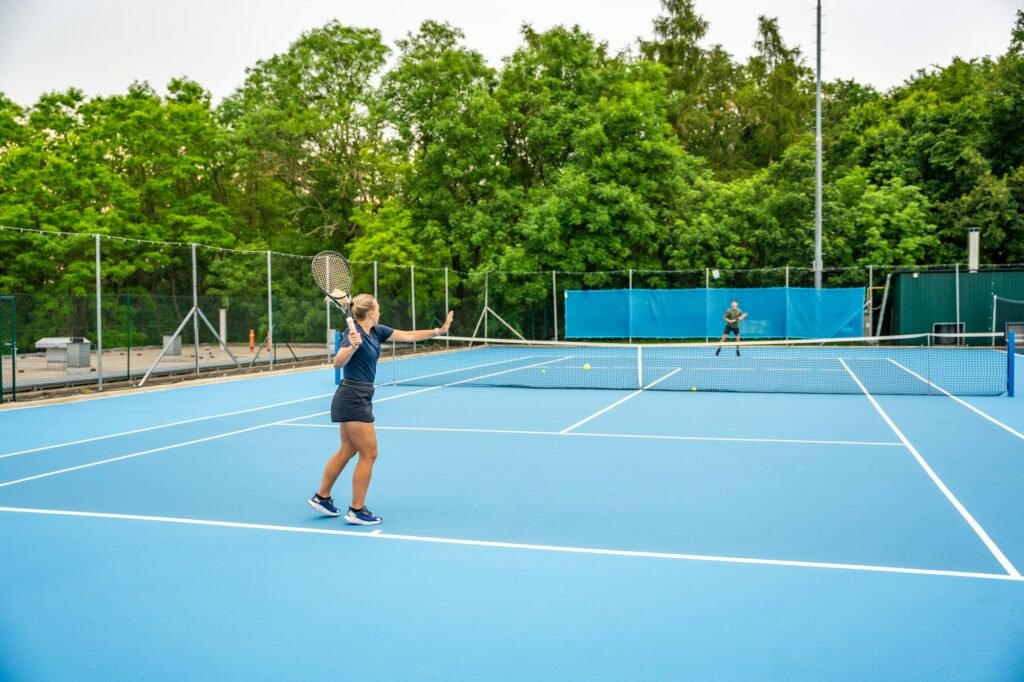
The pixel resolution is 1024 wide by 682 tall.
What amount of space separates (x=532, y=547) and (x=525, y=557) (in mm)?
225

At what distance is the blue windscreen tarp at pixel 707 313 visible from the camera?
28391 millimetres

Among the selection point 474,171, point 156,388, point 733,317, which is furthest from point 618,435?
point 474,171

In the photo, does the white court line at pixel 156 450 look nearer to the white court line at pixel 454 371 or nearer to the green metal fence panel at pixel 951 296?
the white court line at pixel 454 371

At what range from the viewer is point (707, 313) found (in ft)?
96.5

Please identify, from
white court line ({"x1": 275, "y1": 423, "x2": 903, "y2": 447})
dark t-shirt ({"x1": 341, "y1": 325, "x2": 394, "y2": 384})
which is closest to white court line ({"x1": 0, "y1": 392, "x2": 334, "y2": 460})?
white court line ({"x1": 275, "y1": 423, "x2": 903, "y2": 447})

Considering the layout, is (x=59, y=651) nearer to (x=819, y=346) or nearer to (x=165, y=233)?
(x=819, y=346)

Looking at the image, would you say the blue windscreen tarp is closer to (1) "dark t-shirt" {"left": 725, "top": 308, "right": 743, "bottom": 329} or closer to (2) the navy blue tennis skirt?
(1) "dark t-shirt" {"left": 725, "top": 308, "right": 743, "bottom": 329}

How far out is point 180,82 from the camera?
132ft

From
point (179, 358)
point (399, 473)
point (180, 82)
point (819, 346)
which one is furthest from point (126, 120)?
point (399, 473)

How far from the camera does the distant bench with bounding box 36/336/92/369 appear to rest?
63.3 feet

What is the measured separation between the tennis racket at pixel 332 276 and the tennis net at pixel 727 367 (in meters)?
5.95

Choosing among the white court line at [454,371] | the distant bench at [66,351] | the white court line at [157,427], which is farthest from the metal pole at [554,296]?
the white court line at [157,427]

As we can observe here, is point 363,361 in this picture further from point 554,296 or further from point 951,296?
point 951,296

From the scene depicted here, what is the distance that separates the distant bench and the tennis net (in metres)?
6.55
